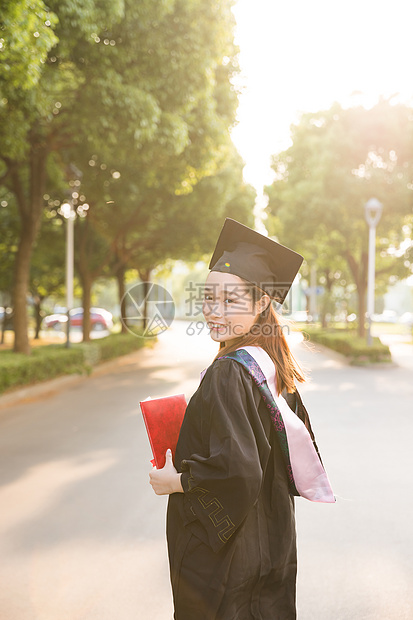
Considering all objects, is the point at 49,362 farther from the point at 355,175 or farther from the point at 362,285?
the point at 362,285

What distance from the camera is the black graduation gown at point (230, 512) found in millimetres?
1581

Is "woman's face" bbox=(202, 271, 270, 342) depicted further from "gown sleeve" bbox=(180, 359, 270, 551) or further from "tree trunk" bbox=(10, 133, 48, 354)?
"tree trunk" bbox=(10, 133, 48, 354)

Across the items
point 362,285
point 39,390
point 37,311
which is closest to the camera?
point 39,390

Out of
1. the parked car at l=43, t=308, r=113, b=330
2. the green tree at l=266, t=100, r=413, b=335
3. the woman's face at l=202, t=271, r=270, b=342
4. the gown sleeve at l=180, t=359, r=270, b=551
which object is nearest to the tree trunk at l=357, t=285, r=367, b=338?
the green tree at l=266, t=100, r=413, b=335

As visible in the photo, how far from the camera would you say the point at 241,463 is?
1.55 m

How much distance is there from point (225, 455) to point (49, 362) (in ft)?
34.1

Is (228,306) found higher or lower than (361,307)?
higher

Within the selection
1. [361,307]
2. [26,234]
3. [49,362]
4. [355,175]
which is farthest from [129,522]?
[361,307]

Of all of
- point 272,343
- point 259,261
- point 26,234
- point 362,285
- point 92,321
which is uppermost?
point 26,234

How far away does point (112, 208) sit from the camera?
18.4 m

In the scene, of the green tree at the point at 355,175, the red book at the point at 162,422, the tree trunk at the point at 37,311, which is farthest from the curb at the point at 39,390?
the tree trunk at the point at 37,311

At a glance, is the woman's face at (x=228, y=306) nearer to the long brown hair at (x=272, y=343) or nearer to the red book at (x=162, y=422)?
the long brown hair at (x=272, y=343)

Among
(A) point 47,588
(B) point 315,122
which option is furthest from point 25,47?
(B) point 315,122

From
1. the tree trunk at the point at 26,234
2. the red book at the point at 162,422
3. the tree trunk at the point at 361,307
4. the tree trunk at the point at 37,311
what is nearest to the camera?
the red book at the point at 162,422
